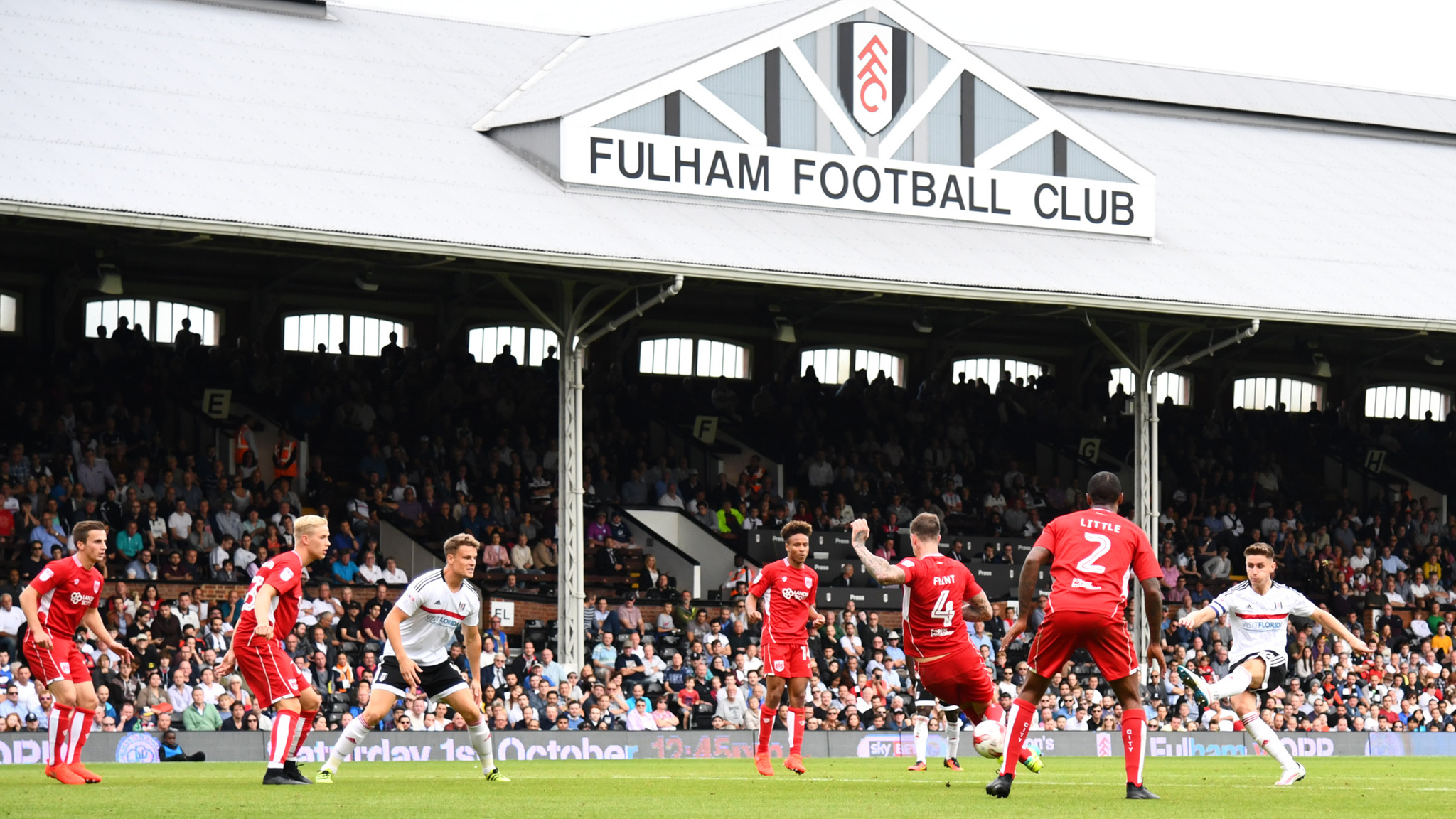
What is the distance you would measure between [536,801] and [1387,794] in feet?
19.0

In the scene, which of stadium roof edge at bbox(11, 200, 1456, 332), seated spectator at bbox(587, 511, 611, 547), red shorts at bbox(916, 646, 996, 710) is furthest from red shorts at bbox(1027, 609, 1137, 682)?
seated spectator at bbox(587, 511, 611, 547)

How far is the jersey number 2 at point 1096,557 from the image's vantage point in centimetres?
1168

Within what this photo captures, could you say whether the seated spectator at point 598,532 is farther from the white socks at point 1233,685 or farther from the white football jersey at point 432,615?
the white football jersey at point 432,615

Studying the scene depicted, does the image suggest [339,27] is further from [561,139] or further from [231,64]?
[561,139]

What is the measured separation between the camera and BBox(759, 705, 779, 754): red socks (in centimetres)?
1612

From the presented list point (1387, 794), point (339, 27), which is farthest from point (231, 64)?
point (1387, 794)

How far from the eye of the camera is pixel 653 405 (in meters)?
34.8

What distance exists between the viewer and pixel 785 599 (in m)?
16.9

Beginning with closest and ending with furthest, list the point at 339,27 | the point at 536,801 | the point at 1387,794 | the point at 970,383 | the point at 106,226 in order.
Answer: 1. the point at 536,801
2. the point at 1387,794
3. the point at 106,226
4. the point at 339,27
5. the point at 970,383

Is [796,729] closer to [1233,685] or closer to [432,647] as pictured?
[1233,685]

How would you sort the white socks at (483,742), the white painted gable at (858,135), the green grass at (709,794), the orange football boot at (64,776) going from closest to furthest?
1. the green grass at (709,794)
2. the white socks at (483,742)
3. the orange football boot at (64,776)
4. the white painted gable at (858,135)

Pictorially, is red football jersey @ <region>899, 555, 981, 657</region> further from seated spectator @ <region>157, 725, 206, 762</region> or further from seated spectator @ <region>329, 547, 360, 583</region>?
seated spectator @ <region>329, 547, 360, 583</region>

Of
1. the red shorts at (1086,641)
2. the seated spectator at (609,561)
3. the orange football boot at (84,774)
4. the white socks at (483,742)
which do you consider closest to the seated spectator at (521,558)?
the seated spectator at (609,561)

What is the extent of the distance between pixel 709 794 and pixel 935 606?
244 centimetres
